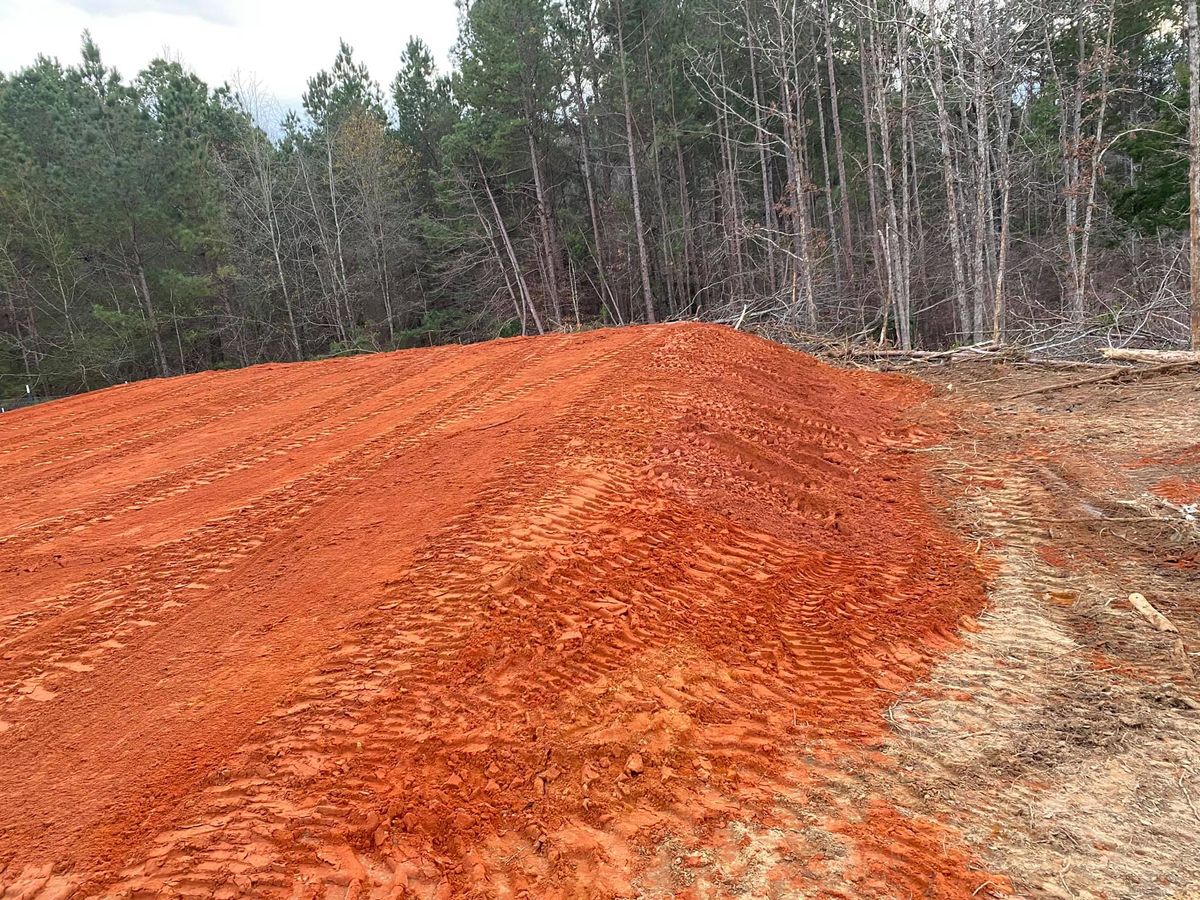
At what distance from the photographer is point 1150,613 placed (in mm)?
4176

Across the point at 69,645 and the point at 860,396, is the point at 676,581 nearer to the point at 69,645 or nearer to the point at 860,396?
the point at 69,645

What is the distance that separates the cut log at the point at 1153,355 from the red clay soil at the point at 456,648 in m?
4.97

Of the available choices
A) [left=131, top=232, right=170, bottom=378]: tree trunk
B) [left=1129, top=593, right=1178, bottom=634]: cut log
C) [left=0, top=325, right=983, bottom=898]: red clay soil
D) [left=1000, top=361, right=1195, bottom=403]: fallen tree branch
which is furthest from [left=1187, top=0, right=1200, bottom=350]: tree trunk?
[left=131, top=232, right=170, bottom=378]: tree trunk

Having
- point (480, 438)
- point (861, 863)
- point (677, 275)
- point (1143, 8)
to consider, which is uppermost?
point (1143, 8)

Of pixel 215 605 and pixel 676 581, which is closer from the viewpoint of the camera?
pixel 215 605

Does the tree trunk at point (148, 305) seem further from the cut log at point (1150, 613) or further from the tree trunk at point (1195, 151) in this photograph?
the tree trunk at point (1195, 151)

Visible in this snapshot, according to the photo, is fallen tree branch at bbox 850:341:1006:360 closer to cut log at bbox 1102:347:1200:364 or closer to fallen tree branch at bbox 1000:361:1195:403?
cut log at bbox 1102:347:1200:364

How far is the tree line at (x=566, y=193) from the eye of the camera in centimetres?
1994

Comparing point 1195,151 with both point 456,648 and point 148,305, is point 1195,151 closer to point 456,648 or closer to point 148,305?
point 456,648

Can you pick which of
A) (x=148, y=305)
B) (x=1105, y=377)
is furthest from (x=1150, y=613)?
(x=148, y=305)

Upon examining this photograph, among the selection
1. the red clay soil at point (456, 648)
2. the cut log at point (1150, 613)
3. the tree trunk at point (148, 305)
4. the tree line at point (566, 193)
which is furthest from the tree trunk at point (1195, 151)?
the tree trunk at point (148, 305)

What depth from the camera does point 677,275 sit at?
2675 centimetres

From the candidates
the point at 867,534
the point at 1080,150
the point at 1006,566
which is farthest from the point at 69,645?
the point at 1080,150

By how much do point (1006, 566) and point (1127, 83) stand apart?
84.6 ft
